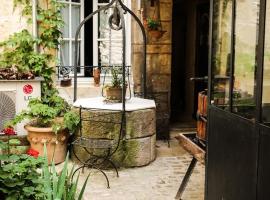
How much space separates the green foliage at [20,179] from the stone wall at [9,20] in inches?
175

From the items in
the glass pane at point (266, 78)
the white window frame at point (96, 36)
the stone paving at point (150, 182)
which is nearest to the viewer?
the glass pane at point (266, 78)

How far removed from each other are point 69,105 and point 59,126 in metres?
1.05

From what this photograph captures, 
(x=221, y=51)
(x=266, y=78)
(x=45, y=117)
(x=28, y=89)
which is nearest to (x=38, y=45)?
(x=28, y=89)

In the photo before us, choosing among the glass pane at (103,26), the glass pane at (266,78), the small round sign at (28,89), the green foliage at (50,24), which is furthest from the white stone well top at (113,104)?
the glass pane at (266,78)

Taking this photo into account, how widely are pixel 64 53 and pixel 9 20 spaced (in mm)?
1231

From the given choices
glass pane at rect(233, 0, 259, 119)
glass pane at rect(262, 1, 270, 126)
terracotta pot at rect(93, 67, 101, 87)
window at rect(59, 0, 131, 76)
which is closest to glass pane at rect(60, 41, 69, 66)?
window at rect(59, 0, 131, 76)

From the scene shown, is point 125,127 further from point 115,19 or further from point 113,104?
point 115,19

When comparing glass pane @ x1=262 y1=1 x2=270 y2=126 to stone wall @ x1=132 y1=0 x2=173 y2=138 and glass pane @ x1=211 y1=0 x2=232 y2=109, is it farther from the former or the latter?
stone wall @ x1=132 y1=0 x2=173 y2=138

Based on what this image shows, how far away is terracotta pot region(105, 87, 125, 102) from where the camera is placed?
7570 millimetres

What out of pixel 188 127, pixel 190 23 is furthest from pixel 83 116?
pixel 190 23

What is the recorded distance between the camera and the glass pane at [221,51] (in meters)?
4.39

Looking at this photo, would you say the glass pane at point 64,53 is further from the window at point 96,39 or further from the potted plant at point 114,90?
the potted plant at point 114,90

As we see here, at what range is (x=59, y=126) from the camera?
7.22m

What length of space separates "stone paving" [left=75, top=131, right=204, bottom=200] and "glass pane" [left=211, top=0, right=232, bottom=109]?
6.13 feet
